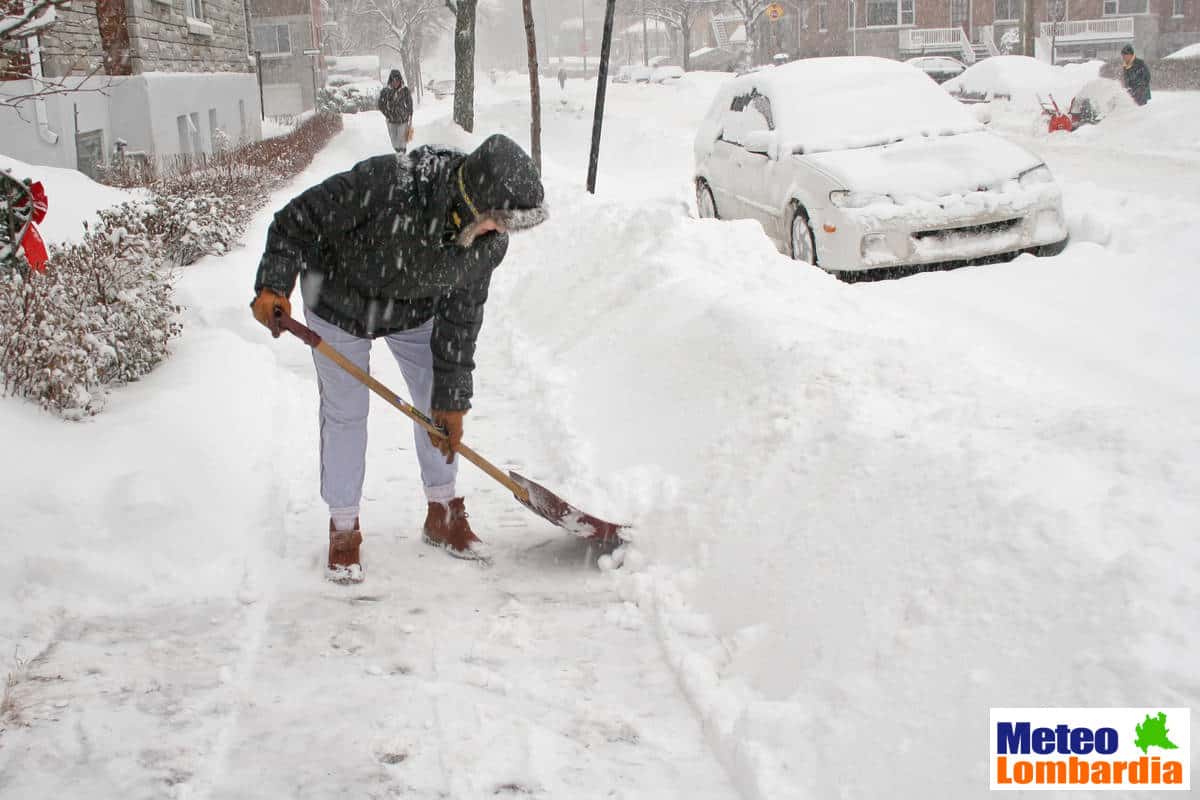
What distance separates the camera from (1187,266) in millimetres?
7027

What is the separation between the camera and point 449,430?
388 cm

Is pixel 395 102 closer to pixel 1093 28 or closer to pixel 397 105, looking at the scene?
pixel 397 105

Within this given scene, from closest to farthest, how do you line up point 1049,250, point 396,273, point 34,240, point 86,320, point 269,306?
1. point 269,306
2. point 396,273
3. point 86,320
4. point 34,240
5. point 1049,250

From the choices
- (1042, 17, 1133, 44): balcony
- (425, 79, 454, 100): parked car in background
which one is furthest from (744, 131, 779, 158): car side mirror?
(425, 79, 454, 100): parked car in background

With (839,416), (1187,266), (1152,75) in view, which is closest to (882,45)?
(1152,75)

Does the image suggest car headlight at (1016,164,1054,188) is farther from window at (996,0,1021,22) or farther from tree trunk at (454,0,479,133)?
window at (996,0,1021,22)

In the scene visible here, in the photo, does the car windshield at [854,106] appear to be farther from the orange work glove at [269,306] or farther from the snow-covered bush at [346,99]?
the snow-covered bush at [346,99]

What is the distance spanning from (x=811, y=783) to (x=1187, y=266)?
19.3ft

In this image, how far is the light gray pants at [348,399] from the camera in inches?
149

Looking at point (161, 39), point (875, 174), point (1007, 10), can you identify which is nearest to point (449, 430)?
point (875, 174)

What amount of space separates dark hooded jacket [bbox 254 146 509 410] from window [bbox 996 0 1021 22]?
168 ft

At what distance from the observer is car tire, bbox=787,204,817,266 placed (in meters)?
7.87

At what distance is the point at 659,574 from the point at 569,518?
15.6 inches

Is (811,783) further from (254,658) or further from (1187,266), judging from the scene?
(1187,266)
